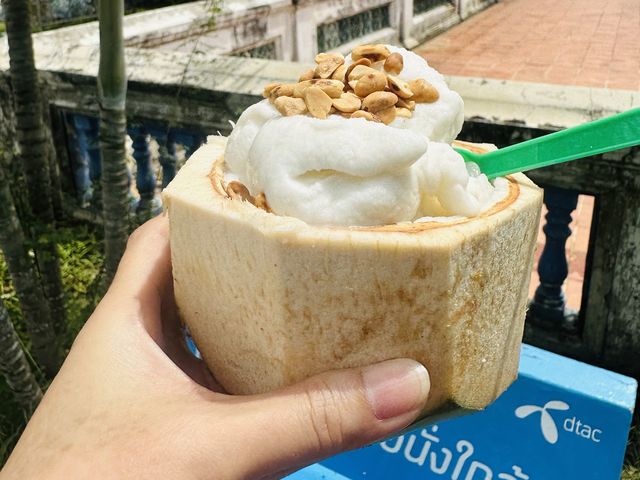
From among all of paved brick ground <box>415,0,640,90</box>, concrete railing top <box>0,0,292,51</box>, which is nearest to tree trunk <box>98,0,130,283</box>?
concrete railing top <box>0,0,292,51</box>

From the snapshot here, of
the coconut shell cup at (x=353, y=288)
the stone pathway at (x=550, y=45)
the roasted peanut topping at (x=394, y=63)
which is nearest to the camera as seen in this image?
the coconut shell cup at (x=353, y=288)

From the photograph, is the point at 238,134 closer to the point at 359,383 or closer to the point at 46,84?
the point at 359,383

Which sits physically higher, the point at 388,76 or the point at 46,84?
the point at 388,76

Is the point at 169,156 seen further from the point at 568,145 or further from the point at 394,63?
the point at 568,145

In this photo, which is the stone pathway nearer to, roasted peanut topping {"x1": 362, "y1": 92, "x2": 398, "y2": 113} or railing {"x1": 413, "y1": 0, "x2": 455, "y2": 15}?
railing {"x1": 413, "y1": 0, "x2": 455, "y2": 15}

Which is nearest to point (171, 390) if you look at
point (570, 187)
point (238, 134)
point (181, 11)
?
point (238, 134)

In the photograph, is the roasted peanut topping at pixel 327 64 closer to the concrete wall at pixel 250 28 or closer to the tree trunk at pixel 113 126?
the tree trunk at pixel 113 126

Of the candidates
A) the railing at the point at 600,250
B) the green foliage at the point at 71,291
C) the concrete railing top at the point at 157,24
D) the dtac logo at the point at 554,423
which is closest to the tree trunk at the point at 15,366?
the green foliage at the point at 71,291
